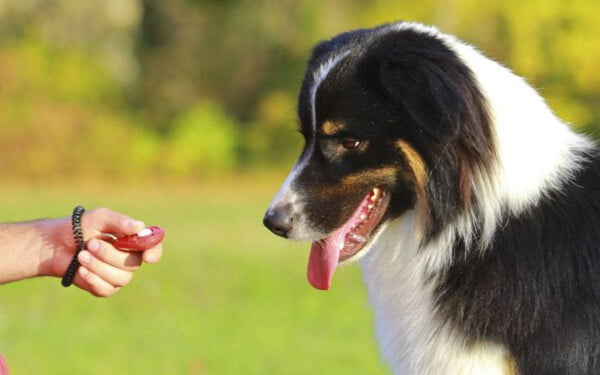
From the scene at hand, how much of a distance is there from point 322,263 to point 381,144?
626 mm

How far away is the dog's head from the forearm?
2.92ft

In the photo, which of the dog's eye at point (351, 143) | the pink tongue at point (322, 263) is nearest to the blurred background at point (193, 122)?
the pink tongue at point (322, 263)

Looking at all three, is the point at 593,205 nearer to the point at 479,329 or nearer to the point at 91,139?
the point at 479,329

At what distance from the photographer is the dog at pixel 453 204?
13.6ft

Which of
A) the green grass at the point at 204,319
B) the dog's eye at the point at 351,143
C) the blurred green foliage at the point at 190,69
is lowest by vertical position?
the blurred green foliage at the point at 190,69

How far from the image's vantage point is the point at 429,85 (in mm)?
4176

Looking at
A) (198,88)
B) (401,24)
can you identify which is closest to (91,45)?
(198,88)

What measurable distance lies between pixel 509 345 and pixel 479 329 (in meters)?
0.14

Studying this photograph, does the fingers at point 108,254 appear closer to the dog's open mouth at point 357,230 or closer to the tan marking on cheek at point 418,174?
the dog's open mouth at point 357,230

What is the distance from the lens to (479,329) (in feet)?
13.7

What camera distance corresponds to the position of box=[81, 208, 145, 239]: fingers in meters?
3.98

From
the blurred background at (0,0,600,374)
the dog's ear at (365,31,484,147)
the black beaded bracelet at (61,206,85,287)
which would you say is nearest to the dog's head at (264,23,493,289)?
the dog's ear at (365,31,484,147)

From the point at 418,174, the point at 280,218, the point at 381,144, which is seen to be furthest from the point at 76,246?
the point at 418,174

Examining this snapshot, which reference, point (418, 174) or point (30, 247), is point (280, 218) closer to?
point (418, 174)
